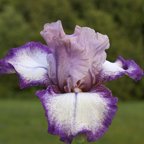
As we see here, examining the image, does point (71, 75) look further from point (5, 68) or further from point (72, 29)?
point (72, 29)

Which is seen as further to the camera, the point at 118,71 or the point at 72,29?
the point at 72,29

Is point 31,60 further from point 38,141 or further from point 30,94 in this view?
point 30,94

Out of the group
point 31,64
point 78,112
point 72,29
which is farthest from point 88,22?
point 78,112

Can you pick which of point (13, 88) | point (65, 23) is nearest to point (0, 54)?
point (13, 88)

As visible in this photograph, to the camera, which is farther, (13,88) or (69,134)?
(13,88)

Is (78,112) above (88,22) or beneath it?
above

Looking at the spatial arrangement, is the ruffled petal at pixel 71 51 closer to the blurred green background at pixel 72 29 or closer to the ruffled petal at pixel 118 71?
the ruffled petal at pixel 118 71
